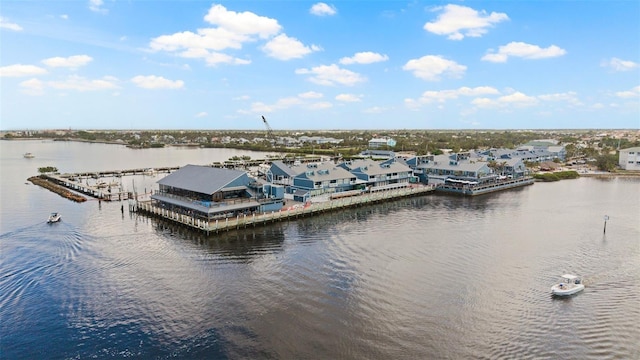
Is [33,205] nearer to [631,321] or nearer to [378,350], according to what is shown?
[378,350]

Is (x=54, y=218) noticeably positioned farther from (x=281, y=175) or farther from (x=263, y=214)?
(x=281, y=175)

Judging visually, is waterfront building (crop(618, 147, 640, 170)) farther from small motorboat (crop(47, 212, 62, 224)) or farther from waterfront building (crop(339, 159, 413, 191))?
small motorboat (crop(47, 212, 62, 224))

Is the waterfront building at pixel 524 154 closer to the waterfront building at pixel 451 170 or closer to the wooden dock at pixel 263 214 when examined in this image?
the waterfront building at pixel 451 170

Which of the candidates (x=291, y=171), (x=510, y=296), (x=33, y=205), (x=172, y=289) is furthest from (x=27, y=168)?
(x=510, y=296)

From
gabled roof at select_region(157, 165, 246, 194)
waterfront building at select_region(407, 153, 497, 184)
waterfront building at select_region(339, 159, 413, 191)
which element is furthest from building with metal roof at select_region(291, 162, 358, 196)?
waterfront building at select_region(407, 153, 497, 184)

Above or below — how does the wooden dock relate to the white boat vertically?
above

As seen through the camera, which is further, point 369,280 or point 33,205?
point 33,205

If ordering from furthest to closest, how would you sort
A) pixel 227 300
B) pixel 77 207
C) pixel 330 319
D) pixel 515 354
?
pixel 77 207 < pixel 227 300 < pixel 330 319 < pixel 515 354
